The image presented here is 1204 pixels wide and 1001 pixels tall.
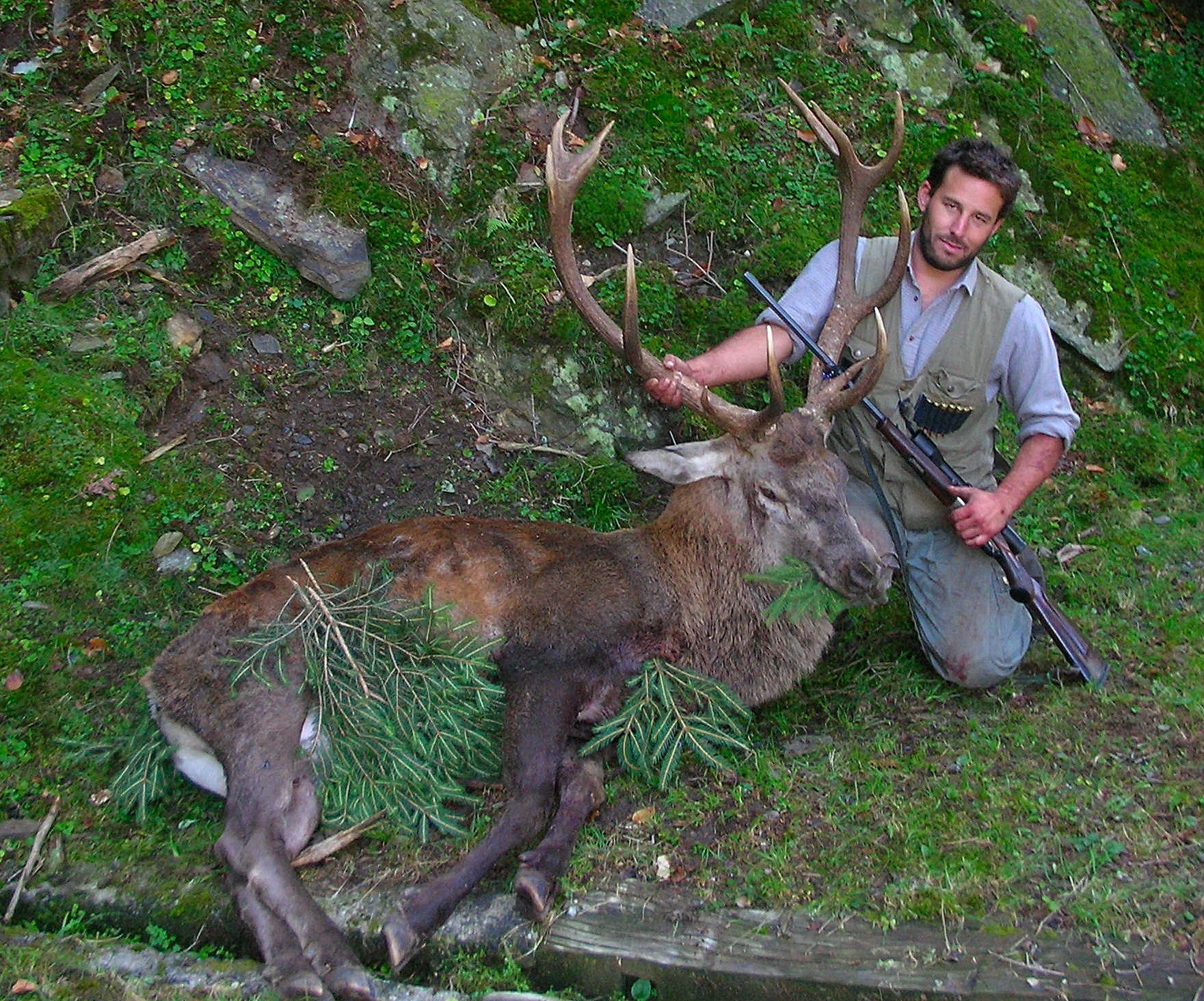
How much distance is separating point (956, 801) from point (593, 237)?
3.79m

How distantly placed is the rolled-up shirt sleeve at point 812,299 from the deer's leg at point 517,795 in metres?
2.10

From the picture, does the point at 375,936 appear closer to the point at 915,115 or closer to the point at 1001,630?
the point at 1001,630

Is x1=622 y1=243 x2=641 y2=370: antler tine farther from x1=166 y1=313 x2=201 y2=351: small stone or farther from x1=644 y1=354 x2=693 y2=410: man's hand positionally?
x1=166 y1=313 x2=201 y2=351: small stone

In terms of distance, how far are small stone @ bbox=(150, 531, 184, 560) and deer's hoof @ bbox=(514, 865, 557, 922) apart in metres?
2.39

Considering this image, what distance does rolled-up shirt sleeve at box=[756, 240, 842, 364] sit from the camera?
5348 millimetres

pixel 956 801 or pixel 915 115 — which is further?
pixel 915 115

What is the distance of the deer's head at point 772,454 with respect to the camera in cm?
459

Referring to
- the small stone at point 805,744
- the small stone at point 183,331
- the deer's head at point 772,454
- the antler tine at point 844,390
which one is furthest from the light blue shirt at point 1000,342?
the small stone at point 183,331

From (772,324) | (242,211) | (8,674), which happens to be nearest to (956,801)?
(772,324)

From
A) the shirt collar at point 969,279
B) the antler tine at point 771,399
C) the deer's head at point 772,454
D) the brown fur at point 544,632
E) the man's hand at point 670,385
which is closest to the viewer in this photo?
the brown fur at point 544,632

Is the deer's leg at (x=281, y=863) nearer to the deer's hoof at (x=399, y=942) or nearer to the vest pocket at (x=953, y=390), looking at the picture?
the deer's hoof at (x=399, y=942)

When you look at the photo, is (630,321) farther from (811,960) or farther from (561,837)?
(811,960)

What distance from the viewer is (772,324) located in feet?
17.5

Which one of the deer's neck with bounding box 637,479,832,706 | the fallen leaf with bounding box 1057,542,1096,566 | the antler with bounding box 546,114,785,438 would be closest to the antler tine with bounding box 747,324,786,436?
the antler with bounding box 546,114,785,438
